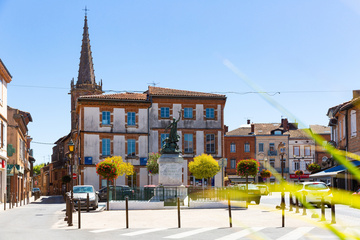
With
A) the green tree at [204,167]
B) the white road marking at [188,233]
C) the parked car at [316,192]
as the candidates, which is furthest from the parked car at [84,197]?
the green tree at [204,167]

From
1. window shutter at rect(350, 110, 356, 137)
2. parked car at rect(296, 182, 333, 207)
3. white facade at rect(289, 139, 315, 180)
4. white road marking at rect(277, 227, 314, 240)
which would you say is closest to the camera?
white road marking at rect(277, 227, 314, 240)

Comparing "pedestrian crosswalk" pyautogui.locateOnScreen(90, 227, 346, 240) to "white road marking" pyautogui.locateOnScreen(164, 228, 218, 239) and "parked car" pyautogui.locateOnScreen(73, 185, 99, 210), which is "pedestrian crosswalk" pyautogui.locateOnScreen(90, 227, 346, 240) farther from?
"parked car" pyautogui.locateOnScreen(73, 185, 99, 210)

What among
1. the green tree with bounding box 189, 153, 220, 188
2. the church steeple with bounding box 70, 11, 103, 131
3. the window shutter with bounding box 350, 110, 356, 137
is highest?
the church steeple with bounding box 70, 11, 103, 131

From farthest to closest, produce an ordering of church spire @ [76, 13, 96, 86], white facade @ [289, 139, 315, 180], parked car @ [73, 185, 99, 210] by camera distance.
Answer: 1. church spire @ [76, 13, 96, 86]
2. white facade @ [289, 139, 315, 180]
3. parked car @ [73, 185, 99, 210]

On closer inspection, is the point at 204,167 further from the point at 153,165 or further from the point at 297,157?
the point at 297,157

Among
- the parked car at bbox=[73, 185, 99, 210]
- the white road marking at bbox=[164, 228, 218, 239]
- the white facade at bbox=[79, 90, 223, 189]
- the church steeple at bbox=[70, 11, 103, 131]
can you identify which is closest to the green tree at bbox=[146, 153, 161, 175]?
the white facade at bbox=[79, 90, 223, 189]

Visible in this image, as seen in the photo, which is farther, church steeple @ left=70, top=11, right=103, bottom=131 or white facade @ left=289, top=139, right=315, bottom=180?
church steeple @ left=70, top=11, right=103, bottom=131

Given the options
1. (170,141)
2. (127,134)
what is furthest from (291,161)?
(170,141)

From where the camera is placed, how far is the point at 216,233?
14016 mm

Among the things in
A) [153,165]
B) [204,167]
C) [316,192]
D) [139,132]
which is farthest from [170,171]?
[139,132]

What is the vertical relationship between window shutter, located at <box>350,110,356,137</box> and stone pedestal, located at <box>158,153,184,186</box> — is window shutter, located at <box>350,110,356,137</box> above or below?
above

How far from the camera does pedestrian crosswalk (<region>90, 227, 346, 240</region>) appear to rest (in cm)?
1286

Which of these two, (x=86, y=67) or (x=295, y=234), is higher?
(x=86, y=67)

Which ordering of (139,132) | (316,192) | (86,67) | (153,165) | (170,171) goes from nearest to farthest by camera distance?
1. (316,192)
2. (170,171)
3. (153,165)
4. (139,132)
5. (86,67)
